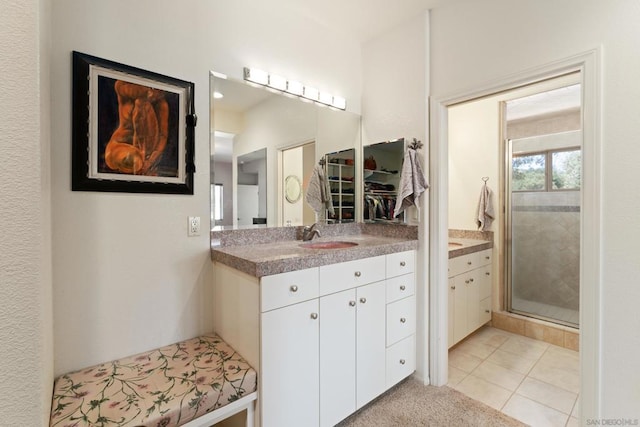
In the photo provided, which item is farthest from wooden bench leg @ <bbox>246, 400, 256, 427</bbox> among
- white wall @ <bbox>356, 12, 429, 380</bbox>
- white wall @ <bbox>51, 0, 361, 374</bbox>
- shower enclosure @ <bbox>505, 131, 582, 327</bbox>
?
shower enclosure @ <bbox>505, 131, 582, 327</bbox>

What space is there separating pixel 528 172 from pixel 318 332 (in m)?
2.94

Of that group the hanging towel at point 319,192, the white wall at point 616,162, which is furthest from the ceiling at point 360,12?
the hanging towel at point 319,192

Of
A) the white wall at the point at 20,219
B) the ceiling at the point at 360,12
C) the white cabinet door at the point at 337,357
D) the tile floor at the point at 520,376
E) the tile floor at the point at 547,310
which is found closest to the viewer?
the white wall at the point at 20,219

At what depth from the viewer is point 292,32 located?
2.08m

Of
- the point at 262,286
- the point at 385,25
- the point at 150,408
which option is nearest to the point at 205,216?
the point at 262,286

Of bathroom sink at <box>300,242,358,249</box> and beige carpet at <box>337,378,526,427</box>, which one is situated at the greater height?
bathroom sink at <box>300,242,358,249</box>

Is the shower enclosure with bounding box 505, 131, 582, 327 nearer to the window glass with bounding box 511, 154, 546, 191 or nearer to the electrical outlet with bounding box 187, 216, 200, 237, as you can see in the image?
the window glass with bounding box 511, 154, 546, 191

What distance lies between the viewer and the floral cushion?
1029 mm

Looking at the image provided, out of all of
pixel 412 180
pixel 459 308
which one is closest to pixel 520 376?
pixel 459 308

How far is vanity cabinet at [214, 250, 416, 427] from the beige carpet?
109 mm

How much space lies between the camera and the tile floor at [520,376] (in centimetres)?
182

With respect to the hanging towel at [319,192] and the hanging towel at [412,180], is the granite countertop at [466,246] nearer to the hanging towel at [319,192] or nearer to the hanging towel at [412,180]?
the hanging towel at [412,180]

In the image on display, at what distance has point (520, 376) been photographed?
2184 millimetres

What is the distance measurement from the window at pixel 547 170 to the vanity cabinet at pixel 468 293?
2.80 feet
